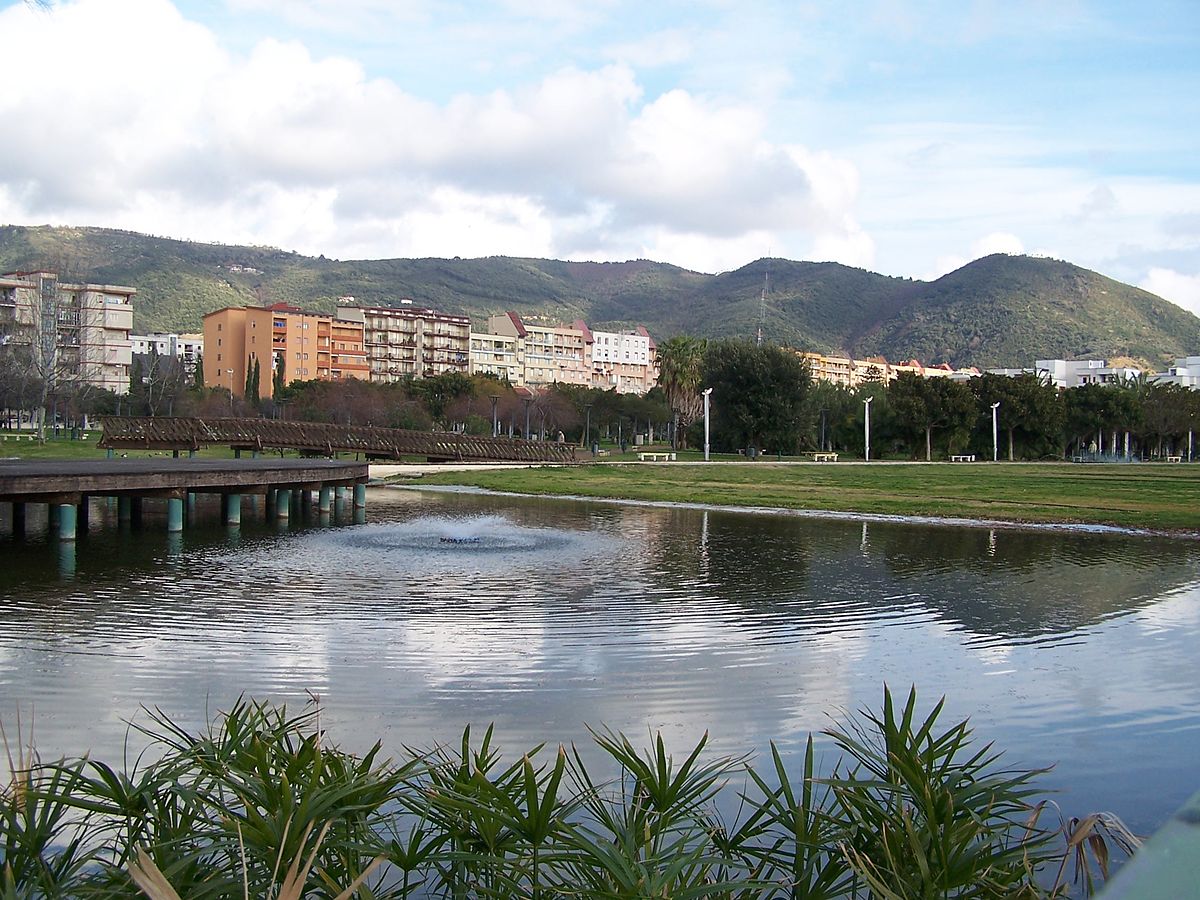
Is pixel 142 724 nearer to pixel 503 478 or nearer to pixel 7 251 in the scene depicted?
pixel 503 478

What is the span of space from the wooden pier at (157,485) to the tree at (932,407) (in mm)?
61730

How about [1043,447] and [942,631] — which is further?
[1043,447]

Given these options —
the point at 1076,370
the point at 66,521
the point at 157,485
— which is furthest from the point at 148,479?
the point at 1076,370

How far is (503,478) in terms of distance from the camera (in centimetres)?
4747

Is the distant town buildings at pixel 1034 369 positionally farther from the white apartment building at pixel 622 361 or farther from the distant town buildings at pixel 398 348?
the distant town buildings at pixel 398 348

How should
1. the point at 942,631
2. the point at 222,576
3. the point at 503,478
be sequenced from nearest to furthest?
the point at 942,631 < the point at 222,576 < the point at 503,478

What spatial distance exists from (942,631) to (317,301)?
181 metres

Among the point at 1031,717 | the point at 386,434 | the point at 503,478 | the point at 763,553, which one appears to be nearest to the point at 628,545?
the point at 763,553

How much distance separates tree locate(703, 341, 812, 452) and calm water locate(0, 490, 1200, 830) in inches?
2182

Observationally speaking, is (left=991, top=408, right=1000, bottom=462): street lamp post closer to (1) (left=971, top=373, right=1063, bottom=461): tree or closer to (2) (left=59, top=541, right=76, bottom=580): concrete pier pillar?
(1) (left=971, top=373, right=1063, bottom=461): tree

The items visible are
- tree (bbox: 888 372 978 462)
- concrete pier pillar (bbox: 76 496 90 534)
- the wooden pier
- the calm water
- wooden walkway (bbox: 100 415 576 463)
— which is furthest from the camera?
tree (bbox: 888 372 978 462)

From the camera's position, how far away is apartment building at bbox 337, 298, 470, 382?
13838 centimetres

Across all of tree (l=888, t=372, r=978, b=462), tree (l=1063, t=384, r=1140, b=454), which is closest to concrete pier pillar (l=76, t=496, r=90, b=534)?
tree (l=888, t=372, r=978, b=462)

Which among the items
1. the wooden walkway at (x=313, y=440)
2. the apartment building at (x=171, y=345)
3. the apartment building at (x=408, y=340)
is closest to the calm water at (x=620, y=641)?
the wooden walkway at (x=313, y=440)
